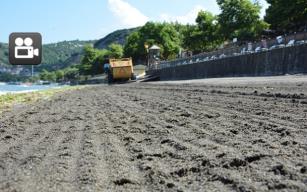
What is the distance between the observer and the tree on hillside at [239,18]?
6681 cm

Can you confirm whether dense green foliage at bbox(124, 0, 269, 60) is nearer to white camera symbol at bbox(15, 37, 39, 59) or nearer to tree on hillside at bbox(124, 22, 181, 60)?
tree on hillside at bbox(124, 22, 181, 60)

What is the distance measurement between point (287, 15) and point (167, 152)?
57.4 m

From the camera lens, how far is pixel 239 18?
69500 mm

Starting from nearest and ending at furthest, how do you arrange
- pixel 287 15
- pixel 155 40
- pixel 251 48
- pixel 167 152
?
pixel 167 152
pixel 251 48
pixel 287 15
pixel 155 40

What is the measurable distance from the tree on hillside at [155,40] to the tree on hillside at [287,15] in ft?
174

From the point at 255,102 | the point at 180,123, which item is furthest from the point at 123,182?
the point at 255,102

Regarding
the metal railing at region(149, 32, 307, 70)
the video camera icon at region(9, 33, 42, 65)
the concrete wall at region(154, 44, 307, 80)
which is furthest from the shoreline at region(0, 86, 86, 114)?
the metal railing at region(149, 32, 307, 70)

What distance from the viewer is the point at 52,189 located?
5.54m

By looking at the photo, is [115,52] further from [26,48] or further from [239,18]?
[26,48]

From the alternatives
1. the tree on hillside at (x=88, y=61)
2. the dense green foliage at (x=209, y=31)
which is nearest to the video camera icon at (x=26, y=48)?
the dense green foliage at (x=209, y=31)

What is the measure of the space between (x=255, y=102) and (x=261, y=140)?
5791mm

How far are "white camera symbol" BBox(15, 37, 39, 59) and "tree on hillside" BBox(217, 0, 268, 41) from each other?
196 ft

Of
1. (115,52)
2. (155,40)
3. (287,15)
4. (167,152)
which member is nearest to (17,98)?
(167,152)

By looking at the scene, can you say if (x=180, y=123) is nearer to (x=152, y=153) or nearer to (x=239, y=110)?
(x=239, y=110)
